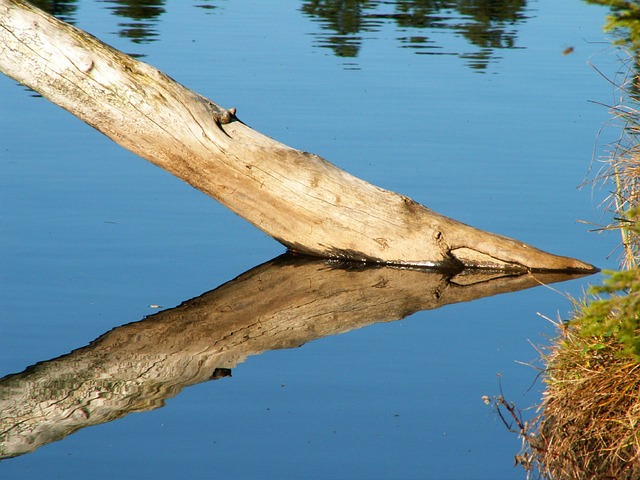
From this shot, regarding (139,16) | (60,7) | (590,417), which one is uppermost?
(590,417)

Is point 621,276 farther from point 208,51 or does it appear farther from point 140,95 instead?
point 208,51

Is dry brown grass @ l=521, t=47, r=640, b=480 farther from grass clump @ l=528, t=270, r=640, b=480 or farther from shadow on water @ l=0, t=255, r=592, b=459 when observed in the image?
shadow on water @ l=0, t=255, r=592, b=459

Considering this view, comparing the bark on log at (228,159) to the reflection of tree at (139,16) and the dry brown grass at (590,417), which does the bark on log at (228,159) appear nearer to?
the dry brown grass at (590,417)

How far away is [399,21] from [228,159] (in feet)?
49.0

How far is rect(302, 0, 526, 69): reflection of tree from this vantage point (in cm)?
1969

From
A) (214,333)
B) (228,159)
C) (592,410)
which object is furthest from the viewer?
(228,159)

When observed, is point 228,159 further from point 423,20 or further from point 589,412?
point 423,20

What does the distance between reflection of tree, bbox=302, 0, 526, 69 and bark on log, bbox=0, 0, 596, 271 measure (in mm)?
9578

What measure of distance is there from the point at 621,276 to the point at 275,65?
13.0 metres

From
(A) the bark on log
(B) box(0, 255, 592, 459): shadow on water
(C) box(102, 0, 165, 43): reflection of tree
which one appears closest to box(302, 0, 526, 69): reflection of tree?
(C) box(102, 0, 165, 43): reflection of tree

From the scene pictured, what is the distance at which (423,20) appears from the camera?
23.0 metres

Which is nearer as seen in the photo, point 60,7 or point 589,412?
point 589,412

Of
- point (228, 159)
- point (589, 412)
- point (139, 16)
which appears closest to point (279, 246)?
point (228, 159)

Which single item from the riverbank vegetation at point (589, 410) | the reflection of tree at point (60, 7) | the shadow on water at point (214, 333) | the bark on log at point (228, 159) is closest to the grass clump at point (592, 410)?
the riverbank vegetation at point (589, 410)
